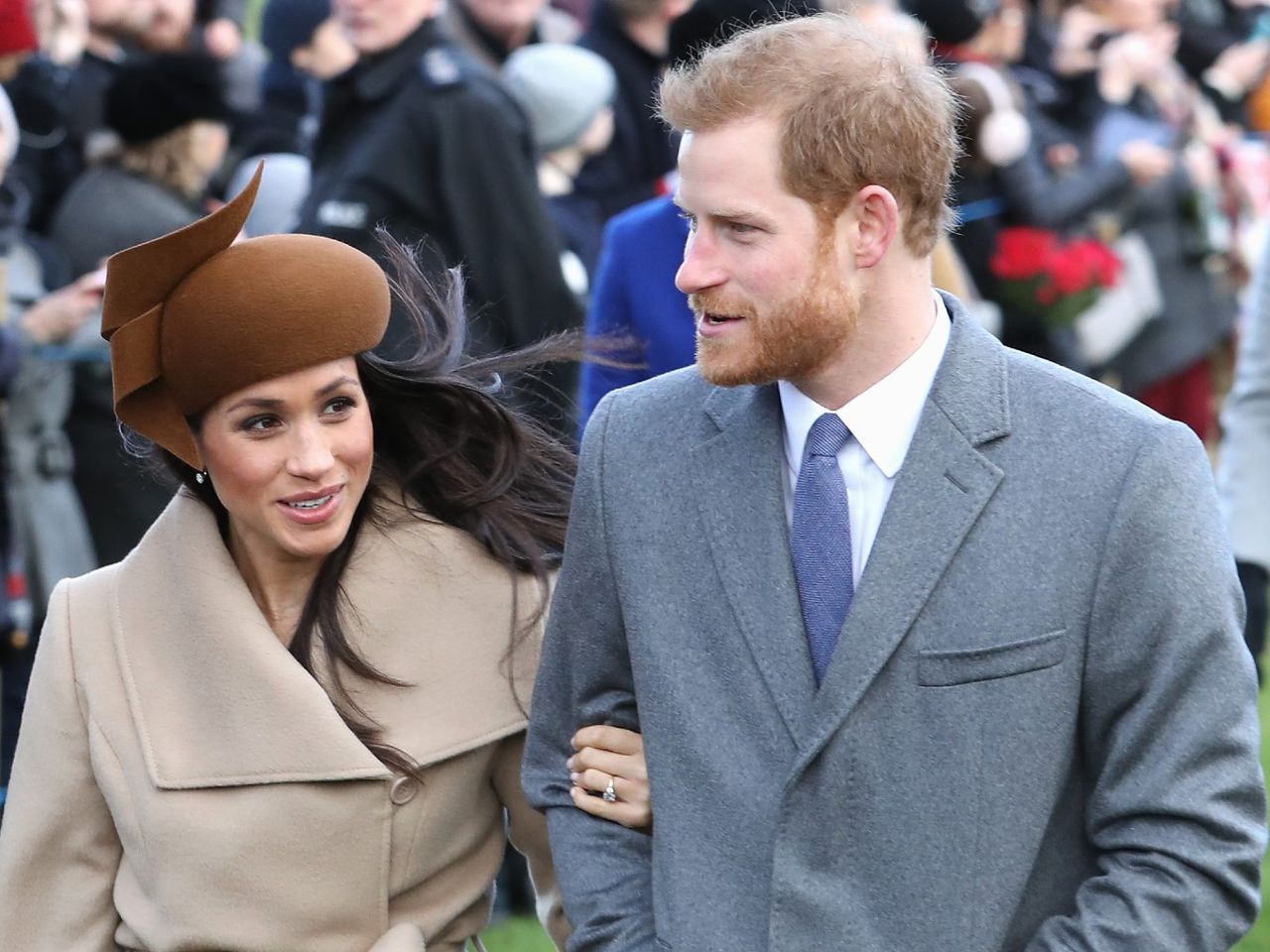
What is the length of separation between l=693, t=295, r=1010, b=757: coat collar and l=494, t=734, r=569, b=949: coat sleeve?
0.76 m

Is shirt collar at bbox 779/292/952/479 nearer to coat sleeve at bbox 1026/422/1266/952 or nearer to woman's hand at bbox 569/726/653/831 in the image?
coat sleeve at bbox 1026/422/1266/952

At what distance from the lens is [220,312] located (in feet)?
10.6

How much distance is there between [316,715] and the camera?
334 centimetres

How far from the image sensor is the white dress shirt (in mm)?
2822

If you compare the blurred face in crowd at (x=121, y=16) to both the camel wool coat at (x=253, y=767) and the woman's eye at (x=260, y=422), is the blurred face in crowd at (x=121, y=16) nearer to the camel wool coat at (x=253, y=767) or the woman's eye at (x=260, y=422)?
the camel wool coat at (x=253, y=767)

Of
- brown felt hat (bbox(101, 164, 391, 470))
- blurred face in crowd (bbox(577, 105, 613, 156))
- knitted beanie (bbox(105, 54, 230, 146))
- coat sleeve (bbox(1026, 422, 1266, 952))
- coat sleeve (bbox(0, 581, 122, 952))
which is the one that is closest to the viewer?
coat sleeve (bbox(1026, 422, 1266, 952))

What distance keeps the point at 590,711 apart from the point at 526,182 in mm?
2836

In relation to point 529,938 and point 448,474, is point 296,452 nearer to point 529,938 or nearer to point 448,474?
point 448,474

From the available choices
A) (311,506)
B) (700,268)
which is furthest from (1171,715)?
(311,506)

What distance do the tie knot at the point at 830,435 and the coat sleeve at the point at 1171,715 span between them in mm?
Answer: 395

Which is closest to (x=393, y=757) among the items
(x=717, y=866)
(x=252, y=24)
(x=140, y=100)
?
(x=717, y=866)

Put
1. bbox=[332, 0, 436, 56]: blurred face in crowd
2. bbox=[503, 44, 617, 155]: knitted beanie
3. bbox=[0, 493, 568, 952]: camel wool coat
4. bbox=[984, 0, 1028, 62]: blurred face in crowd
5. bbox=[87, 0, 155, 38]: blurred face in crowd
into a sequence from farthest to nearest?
1. bbox=[984, 0, 1028, 62]: blurred face in crowd
2. bbox=[87, 0, 155, 38]: blurred face in crowd
3. bbox=[503, 44, 617, 155]: knitted beanie
4. bbox=[332, 0, 436, 56]: blurred face in crowd
5. bbox=[0, 493, 568, 952]: camel wool coat

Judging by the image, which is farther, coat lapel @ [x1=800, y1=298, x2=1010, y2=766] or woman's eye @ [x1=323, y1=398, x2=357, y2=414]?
woman's eye @ [x1=323, y1=398, x2=357, y2=414]

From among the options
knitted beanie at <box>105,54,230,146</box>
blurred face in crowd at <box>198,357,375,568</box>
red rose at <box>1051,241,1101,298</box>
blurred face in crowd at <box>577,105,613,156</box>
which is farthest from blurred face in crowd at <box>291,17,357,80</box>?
blurred face in crowd at <box>198,357,375,568</box>
